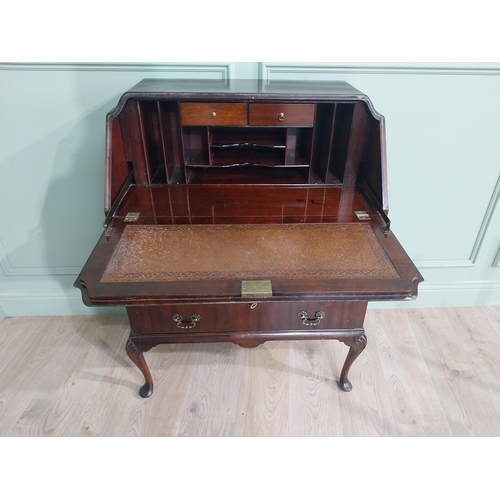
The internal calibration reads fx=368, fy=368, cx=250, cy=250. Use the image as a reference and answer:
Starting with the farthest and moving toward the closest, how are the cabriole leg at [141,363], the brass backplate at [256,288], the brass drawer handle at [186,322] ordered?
the cabriole leg at [141,363], the brass drawer handle at [186,322], the brass backplate at [256,288]

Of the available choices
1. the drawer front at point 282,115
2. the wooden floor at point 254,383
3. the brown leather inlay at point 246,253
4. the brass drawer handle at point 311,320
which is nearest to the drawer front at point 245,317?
the brass drawer handle at point 311,320

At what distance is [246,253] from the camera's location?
40.7 inches

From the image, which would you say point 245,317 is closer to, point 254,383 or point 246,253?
point 246,253

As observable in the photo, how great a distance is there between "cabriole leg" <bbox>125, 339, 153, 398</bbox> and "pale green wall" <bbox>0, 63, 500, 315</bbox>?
2.17 ft

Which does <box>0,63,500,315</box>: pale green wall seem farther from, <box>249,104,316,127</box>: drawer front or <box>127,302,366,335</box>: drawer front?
<box>127,302,366,335</box>: drawer front

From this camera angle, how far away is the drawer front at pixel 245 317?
1.13 m

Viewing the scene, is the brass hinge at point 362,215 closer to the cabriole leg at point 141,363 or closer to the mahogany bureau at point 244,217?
the mahogany bureau at point 244,217

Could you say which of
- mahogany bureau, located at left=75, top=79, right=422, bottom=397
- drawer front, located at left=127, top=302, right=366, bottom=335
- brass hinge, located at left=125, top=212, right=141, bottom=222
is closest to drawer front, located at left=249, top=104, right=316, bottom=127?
mahogany bureau, located at left=75, top=79, right=422, bottom=397

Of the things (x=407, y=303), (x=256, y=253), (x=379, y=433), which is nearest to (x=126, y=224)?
(x=256, y=253)

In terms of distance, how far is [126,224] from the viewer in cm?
114

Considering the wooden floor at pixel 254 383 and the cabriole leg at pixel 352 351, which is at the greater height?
the cabriole leg at pixel 352 351

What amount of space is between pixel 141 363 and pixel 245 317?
17.6 inches

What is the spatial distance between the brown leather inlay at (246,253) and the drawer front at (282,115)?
348 mm

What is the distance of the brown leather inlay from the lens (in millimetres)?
971
